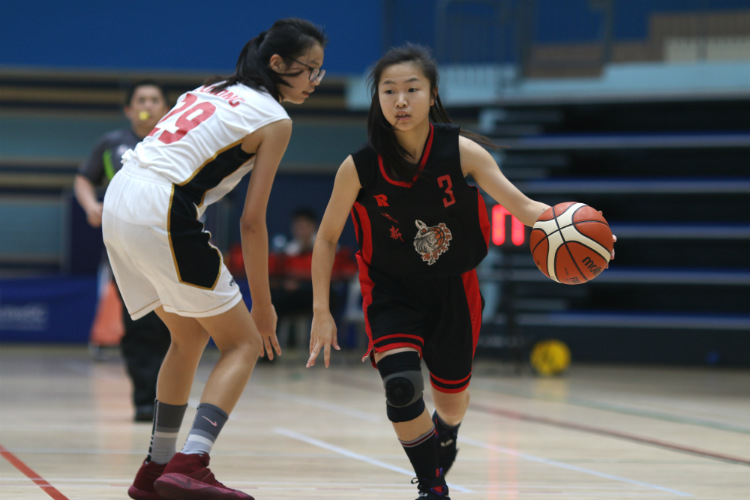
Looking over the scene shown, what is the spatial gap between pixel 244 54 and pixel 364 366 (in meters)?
7.30

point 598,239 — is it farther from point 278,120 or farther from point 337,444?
point 337,444

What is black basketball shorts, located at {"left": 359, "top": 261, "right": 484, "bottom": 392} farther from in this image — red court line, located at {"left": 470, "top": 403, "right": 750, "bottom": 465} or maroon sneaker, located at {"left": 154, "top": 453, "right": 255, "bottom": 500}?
red court line, located at {"left": 470, "top": 403, "right": 750, "bottom": 465}

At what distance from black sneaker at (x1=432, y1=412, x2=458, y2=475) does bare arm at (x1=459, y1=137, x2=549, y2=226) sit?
916mm

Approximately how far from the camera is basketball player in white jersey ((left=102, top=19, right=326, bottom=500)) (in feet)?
10.5

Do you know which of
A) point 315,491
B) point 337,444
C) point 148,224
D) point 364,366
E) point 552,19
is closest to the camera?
point 148,224

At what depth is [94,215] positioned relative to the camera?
5340 millimetres

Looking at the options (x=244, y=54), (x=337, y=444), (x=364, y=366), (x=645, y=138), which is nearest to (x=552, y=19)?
(x=645, y=138)

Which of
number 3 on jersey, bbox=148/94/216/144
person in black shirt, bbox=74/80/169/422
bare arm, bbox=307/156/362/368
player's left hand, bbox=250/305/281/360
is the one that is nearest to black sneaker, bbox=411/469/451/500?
bare arm, bbox=307/156/362/368

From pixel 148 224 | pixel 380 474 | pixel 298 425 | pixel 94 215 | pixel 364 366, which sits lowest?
pixel 364 366

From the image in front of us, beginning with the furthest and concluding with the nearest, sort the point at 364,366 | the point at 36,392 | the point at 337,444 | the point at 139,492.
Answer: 1. the point at 364,366
2. the point at 36,392
3. the point at 337,444
4. the point at 139,492

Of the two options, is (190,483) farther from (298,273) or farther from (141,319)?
(298,273)

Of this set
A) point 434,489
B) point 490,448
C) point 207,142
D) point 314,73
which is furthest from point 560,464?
point 207,142

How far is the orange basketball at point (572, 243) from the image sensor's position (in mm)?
3289

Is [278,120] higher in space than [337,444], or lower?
higher
